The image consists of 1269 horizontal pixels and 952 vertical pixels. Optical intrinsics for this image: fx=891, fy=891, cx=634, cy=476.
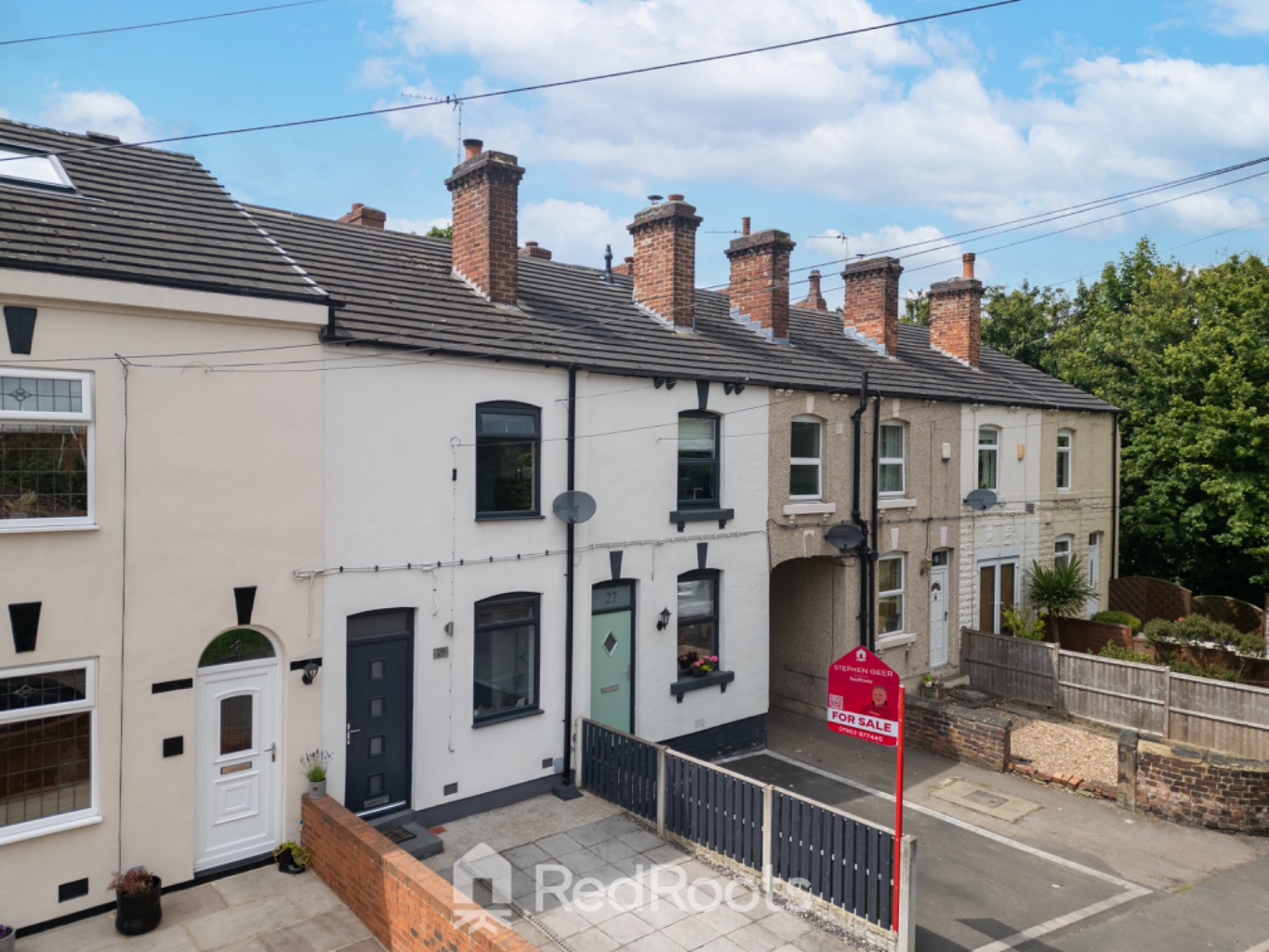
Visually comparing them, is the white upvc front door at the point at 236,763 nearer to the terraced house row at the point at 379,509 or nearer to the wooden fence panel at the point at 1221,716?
the terraced house row at the point at 379,509

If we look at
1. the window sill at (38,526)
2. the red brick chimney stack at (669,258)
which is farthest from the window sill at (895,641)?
the window sill at (38,526)

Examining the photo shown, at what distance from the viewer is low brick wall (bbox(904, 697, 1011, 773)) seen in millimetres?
14148

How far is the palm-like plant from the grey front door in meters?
15.1

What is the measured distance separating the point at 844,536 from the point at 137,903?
11450 mm

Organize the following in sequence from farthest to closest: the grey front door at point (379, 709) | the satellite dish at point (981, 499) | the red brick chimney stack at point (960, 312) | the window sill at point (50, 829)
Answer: the red brick chimney stack at point (960, 312) → the satellite dish at point (981, 499) → the grey front door at point (379, 709) → the window sill at point (50, 829)

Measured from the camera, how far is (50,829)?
26.5ft

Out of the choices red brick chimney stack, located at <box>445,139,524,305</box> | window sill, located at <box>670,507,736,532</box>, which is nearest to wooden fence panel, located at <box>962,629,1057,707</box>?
window sill, located at <box>670,507,736,532</box>

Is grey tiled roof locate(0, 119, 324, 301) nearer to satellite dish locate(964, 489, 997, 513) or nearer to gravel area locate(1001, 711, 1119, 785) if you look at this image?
gravel area locate(1001, 711, 1119, 785)

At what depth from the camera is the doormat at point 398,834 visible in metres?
9.81

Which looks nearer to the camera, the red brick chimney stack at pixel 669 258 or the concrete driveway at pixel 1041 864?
the concrete driveway at pixel 1041 864

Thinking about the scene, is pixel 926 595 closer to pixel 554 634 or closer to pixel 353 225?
pixel 554 634

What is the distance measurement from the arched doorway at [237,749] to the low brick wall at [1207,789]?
Answer: 1146 centimetres

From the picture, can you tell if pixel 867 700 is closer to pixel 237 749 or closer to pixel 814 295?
pixel 237 749

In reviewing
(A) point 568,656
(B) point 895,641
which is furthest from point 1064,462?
(A) point 568,656
